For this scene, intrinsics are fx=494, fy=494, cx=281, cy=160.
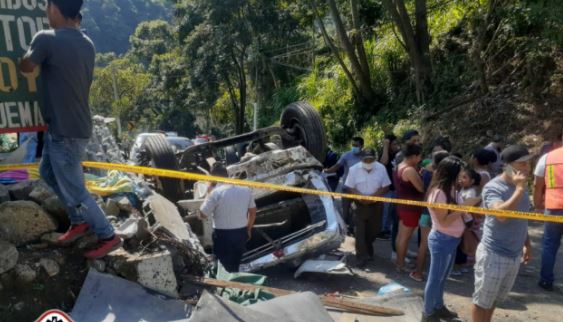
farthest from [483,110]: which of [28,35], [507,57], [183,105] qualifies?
[183,105]

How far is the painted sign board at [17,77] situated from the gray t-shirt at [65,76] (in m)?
0.63

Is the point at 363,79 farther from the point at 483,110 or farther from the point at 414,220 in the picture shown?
the point at 414,220

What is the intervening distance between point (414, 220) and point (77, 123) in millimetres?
4051

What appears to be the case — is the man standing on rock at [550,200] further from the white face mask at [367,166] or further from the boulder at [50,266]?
the boulder at [50,266]

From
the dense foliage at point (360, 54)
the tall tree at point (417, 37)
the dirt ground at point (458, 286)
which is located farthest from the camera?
the tall tree at point (417, 37)

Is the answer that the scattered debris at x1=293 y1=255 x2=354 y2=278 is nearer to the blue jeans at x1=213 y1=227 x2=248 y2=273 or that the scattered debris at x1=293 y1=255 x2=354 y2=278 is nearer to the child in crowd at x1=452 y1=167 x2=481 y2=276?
the blue jeans at x1=213 y1=227 x2=248 y2=273

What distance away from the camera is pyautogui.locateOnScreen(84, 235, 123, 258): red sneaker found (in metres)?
3.59

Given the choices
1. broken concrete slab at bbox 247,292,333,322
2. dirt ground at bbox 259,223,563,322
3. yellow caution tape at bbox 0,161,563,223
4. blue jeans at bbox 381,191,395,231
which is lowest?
dirt ground at bbox 259,223,563,322

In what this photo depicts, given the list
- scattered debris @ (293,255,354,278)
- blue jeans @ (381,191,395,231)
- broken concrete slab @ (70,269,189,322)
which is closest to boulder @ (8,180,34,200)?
broken concrete slab @ (70,269,189,322)

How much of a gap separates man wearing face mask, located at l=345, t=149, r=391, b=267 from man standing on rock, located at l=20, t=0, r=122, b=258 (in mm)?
3497

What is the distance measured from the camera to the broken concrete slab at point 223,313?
10.4ft

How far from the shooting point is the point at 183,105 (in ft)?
109

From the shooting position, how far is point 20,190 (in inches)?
165

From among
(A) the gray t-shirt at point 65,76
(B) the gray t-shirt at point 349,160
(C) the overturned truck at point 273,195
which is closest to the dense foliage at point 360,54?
(B) the gray t-shirt at point 349,160
